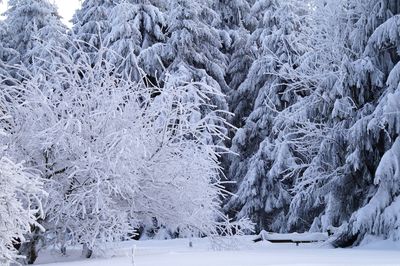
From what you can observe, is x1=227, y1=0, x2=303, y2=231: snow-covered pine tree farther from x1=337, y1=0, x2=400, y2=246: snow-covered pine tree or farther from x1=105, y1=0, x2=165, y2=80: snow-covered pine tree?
x1=337, y1=0, x2=400, y2=246: snow-covered pine tree

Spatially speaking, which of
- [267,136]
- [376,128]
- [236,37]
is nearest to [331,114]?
[376,128]

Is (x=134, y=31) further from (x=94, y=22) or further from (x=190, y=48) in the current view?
(x=94, y=22)

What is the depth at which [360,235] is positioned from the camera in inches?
535

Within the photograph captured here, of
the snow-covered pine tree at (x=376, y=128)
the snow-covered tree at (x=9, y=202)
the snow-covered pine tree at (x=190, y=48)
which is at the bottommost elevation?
the snow-covered tree at (x=9, y=202)

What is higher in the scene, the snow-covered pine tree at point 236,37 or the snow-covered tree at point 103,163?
the snow-covered pine tree at point 236,37

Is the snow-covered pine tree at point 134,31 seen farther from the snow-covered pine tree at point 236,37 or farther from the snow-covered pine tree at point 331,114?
the snow-covered pine tree at point 331,114

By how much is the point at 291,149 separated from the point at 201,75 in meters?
4.53

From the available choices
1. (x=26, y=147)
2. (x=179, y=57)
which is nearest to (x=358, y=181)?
(x=26, y=147)

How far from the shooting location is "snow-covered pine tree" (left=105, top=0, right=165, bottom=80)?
24938mm

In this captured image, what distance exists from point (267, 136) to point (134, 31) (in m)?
6.84

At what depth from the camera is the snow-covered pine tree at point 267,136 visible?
2322 centimetres

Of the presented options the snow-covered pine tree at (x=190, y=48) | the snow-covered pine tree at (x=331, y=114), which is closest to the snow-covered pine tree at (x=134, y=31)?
the snow-covered pine tree at (x=190, y=48)

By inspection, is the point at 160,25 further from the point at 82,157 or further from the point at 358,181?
the point at 82,157

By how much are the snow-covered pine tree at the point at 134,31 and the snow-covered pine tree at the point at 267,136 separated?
411 cm
